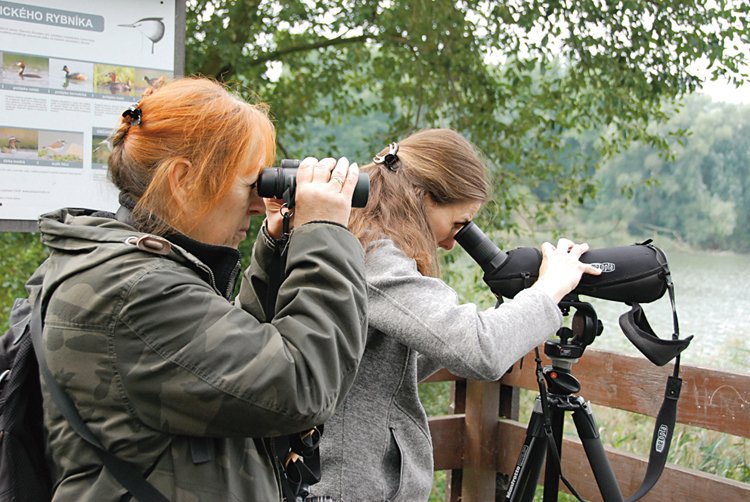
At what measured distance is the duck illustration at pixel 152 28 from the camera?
2865 mm

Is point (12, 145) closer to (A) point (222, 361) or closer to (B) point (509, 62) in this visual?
(A) point (222, 361)

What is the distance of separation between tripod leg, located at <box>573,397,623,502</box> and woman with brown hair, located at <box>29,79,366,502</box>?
115cm

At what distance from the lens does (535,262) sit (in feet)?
6.65

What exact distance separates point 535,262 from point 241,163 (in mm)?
909

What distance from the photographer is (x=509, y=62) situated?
5.57 m

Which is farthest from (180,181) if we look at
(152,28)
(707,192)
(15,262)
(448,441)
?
(707,192)

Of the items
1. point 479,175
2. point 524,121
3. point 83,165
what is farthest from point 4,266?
point 479,175

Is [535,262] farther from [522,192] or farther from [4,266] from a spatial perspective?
[4,266]

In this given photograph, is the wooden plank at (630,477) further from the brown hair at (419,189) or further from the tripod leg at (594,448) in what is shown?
the brown hair at (419,189)

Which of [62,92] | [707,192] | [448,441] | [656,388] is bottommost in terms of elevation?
[448,441]

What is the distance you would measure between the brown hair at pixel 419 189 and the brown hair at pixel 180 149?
505 millimetres

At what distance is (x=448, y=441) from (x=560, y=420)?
41.3 inches

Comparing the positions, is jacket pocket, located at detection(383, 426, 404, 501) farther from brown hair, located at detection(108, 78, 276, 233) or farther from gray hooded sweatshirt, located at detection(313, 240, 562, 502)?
brown hair, located at detection(108, 78, 276, 233)

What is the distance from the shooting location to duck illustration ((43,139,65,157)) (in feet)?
8.88
